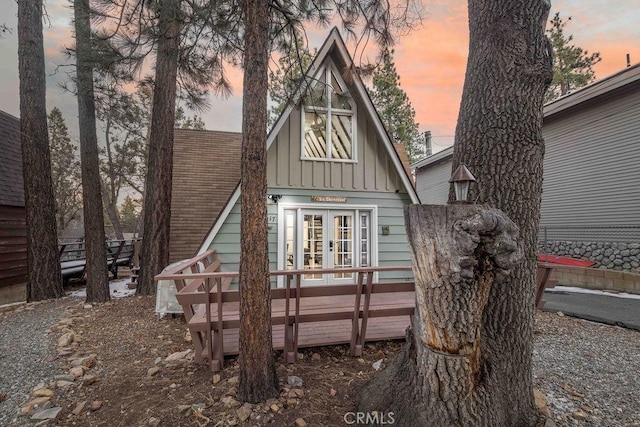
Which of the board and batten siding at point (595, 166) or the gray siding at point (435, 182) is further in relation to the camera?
the gray siding at point (435, 182)

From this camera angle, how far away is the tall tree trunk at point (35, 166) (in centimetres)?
608

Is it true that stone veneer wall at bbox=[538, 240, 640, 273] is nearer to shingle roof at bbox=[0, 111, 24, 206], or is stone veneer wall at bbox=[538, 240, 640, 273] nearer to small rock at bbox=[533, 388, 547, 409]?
small rock at bbox=[533, 388, 547, 409]

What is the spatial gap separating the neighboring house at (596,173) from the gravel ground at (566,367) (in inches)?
206

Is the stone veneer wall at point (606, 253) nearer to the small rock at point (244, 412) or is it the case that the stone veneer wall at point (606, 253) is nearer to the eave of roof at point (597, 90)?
the eave of roof at point (597, 90)

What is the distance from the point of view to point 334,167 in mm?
6277

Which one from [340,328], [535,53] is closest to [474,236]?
[535,53]

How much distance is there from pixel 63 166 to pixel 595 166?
25.2 metres

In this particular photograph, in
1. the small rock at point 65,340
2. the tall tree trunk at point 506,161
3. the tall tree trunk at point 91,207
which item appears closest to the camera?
the tall tree trunk at point 506,161

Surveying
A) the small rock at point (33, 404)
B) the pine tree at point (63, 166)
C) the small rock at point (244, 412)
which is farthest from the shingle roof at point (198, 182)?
the pine tree at point (63, 166)

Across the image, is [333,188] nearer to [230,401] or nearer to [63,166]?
[230,401]

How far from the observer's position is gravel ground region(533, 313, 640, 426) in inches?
91.1

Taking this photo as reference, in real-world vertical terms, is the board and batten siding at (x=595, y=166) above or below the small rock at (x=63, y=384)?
above

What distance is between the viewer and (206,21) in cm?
358

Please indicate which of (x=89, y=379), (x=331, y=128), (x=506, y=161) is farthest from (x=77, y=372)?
(x=331, y=128)
